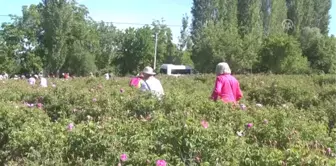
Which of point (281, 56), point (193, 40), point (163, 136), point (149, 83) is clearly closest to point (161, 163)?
point (163, 136)

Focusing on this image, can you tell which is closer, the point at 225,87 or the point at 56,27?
the point at 225,87

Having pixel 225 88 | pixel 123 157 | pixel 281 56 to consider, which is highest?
pixel 281 56

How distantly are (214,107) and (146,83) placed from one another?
2621mm

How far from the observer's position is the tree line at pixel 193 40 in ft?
128

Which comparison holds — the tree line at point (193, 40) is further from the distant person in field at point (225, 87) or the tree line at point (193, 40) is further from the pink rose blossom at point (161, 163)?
the pink rose blossom at point (161, 163)

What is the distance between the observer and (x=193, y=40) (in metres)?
46.9

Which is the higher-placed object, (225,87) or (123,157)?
(225,87)

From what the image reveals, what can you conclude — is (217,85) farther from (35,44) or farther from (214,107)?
(35,44)

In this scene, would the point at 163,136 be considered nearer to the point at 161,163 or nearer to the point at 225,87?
the point at 161,163

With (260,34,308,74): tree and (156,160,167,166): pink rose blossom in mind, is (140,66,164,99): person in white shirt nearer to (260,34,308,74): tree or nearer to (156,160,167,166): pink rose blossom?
(156,160,167,166): pink rose blossom

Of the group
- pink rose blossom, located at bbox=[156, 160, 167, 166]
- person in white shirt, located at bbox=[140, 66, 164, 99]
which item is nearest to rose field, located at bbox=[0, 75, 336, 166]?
pink rose blossom, located at bbox=[156, 160, 167, 166]

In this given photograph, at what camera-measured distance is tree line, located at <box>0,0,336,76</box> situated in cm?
3906

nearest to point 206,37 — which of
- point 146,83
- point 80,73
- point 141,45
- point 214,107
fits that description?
point 80,73

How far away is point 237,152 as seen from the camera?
3.68m
